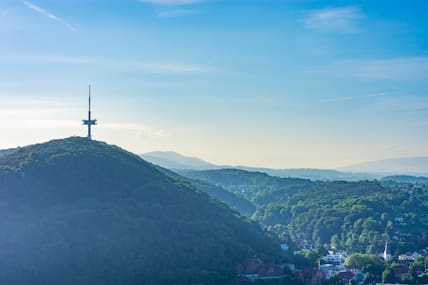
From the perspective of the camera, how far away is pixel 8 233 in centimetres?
4309

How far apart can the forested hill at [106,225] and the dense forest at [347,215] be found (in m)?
16.2

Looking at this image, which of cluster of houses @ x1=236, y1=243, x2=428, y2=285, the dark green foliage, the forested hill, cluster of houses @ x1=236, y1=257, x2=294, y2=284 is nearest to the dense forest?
the dark green foliage

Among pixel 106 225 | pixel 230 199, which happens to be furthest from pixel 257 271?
pixel 230 199

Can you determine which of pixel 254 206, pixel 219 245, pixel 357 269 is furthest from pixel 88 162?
pixel 254 206

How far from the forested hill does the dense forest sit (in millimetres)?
16151

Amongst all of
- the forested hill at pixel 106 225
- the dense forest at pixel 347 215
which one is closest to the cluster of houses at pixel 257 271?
the forested hill at pixel 106 225

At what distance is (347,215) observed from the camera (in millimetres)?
81312

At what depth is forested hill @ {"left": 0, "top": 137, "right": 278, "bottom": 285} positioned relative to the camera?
135 feet

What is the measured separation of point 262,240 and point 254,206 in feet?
161

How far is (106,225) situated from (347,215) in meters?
A: 43.2

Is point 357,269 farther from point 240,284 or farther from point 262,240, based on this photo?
point 240,284

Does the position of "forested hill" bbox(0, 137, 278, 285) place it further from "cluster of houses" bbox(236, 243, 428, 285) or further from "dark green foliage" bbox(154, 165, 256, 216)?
"dark green foliage" bbox(154, 165, 256, 216)

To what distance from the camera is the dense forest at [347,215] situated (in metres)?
71.5

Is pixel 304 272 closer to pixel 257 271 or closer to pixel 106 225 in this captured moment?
pixel 257 271
